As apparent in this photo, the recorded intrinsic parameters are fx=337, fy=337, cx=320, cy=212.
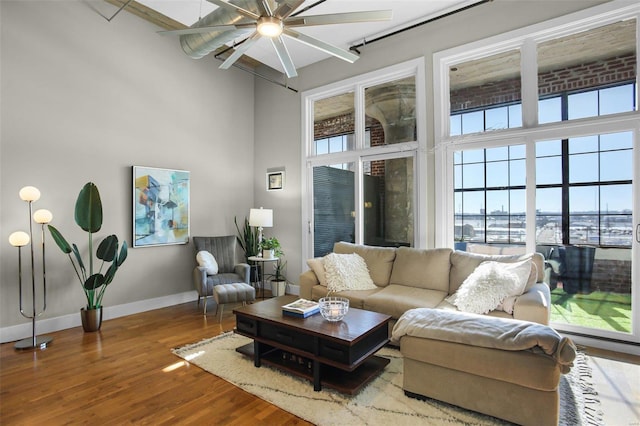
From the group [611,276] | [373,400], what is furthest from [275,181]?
[611,276]

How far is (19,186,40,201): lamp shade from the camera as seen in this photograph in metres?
3.27

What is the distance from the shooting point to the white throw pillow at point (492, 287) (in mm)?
2883

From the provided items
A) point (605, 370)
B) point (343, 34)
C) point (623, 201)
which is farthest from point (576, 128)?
point (343, 34)

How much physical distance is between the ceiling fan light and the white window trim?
229cm

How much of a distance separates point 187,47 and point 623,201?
15.8 ft

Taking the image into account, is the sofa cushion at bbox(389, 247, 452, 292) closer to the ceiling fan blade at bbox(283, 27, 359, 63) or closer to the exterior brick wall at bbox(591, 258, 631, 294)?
the exterior brick wall at bbox(591, 258, 631, 294)

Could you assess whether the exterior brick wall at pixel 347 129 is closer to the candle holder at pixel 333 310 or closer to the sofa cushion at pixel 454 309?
the sofa cushion at pixel 454 309

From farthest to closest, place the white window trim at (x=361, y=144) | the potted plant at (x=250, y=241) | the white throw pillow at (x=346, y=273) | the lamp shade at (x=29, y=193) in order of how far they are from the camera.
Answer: the potted plant at (x=250, y=241) → the white window trim at (x=361, y=144) → the white throw pillow at (x=346, y=273) → the lamp shade at (x=29, y=193)

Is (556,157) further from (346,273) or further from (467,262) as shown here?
(346,273)

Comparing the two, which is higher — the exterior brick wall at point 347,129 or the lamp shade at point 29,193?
the exterior brick wall at point 347,129

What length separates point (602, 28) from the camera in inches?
129

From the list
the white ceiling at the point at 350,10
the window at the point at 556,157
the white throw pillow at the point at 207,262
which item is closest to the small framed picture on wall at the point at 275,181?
the white throw pillow at the point at 207,262

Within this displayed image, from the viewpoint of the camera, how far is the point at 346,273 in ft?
12.4

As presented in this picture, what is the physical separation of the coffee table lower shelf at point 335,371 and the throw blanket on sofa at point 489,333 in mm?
443
